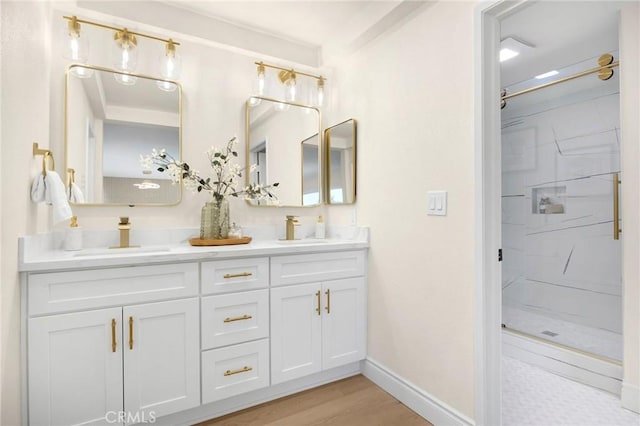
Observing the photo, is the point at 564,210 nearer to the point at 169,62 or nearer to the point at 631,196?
the point at 631,196

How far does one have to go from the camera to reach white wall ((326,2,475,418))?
154 centimetres

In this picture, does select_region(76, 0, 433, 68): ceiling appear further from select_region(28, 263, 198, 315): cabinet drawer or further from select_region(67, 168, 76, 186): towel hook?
select_region(28, 263, 198, 315): cabinet drawer

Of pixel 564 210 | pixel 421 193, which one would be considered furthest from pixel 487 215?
pixel 564 210

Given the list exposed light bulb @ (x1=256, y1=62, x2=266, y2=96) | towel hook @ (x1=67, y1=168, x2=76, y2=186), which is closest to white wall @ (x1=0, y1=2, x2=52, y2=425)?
towel hook @ (x1=67, y1=168, x2=76, y2=186)

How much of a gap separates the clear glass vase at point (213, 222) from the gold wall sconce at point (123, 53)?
2.65 ft

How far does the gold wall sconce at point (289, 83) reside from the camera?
2320 mm

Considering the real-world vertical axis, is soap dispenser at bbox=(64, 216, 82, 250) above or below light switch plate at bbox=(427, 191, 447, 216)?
below

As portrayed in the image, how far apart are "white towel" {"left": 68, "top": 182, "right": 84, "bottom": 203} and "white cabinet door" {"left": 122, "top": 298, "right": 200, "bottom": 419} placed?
2.66 ft

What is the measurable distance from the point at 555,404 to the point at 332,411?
1289 mm

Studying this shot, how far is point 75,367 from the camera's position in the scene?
4.41ft

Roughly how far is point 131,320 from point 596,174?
3320mm

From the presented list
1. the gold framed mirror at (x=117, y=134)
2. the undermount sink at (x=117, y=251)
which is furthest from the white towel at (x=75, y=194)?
the undermount sink at (x=117, y=251)

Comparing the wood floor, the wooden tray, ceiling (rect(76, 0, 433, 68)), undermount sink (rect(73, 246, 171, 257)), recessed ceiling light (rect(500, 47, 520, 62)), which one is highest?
ceiling (rect(76, 0, 433, 68))

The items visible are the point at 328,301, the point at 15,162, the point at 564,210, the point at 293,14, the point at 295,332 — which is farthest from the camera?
the point at 564,210
